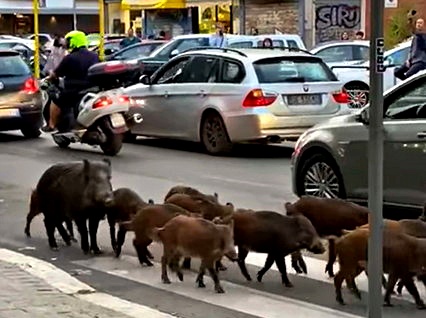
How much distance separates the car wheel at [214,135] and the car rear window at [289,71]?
102cm

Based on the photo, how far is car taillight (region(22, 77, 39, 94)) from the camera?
63.3 ft

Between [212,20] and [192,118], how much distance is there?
29827 mm

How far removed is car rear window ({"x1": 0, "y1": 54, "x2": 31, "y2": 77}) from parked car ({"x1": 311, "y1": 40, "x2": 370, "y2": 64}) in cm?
866

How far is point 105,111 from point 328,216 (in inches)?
332

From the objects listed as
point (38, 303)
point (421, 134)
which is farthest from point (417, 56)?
point (38, 303)

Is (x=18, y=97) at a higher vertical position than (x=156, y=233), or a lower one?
higher

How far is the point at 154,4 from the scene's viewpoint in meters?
47.8

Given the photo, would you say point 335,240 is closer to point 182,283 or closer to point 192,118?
point 182,283

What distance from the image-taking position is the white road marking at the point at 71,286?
7.41 meters

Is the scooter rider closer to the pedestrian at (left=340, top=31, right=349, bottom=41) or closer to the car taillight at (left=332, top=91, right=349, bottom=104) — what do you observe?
the car taillight at (left=332, top=91, right=349, bottom=104)

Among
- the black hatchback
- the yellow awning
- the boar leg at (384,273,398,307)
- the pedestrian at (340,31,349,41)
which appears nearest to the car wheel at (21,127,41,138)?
the black hatchback

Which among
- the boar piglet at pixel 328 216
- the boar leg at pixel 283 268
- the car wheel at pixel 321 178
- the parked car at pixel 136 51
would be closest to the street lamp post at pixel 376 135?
the boar leg at pixel 283 268

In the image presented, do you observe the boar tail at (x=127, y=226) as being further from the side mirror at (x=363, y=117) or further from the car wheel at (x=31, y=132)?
the car wheel at (x=31, y=132)

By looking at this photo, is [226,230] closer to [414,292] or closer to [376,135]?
[414,292]
